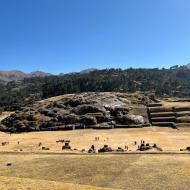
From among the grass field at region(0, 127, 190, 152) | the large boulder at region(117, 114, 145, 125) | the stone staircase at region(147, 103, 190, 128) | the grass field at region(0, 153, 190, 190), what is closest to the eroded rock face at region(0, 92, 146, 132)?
the large boulder at region(117, 114, 145, 125)

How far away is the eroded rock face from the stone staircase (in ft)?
13.4

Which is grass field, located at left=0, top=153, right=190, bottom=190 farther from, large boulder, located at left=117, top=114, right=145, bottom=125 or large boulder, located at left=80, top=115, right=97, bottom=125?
large boulder, located at left=117, top=114, right=145, bottom=125

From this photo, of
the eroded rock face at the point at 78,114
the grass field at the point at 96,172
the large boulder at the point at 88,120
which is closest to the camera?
the grass field at the point at 96,172

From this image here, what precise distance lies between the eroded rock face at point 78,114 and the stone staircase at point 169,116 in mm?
4079

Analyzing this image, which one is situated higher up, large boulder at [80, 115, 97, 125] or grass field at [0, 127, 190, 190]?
large boulder at [80, 115, 97, 125]

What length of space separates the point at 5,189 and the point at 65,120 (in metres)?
85.2

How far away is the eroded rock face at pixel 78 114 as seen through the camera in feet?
366

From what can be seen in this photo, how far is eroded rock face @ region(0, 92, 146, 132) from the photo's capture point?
111625mm

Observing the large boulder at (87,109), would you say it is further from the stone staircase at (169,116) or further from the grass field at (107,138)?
the stone staircase at (169,116)

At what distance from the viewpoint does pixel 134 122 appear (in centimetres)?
10944

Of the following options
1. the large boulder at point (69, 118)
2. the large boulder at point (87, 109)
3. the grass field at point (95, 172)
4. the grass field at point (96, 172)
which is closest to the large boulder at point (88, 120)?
the large boulder at point (69, 118)

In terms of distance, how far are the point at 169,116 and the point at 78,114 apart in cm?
3002

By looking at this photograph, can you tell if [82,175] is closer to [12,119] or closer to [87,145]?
[87,145]

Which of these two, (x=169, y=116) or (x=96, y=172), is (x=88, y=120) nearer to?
(x=169, y=116)
